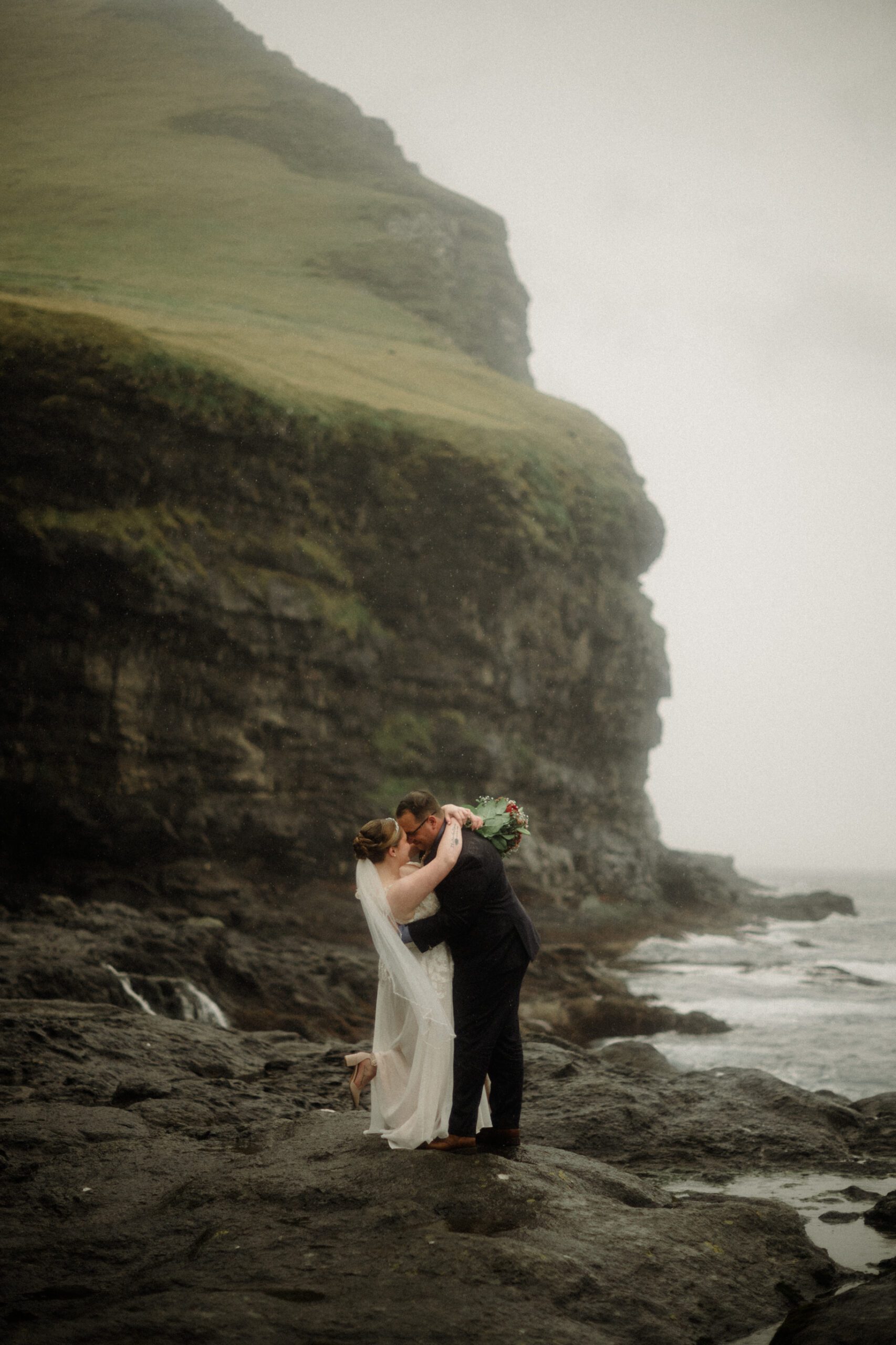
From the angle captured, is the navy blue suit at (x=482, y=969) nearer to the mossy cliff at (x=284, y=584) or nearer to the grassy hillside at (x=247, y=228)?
the mossy cliff at (x=284, y=584)

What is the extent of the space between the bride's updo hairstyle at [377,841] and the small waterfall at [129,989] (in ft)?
32.8

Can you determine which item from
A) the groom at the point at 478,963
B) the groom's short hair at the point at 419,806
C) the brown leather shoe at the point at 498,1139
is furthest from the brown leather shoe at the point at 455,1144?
the groom's short hair at the point at 419,806

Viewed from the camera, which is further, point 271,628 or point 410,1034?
point 271,628

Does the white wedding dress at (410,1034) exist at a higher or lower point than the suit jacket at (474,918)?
lower

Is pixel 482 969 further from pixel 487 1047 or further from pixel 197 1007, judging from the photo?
pixel 197 1007

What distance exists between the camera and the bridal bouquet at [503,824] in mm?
7379

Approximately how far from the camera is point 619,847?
48406 mm

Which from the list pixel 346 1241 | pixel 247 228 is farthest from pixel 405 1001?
pixel 247 228

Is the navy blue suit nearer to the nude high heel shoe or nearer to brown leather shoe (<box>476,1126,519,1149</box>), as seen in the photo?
brown leather shoe (<box>476,1126,519,1149</box>)

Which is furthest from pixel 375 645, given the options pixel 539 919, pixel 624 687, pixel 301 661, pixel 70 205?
pixel 70 205

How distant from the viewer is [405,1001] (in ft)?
22.8

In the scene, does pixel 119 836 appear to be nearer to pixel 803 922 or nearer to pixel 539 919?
pixel 539 919

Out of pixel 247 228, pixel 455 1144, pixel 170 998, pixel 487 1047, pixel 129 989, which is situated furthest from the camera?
pixel 247 228

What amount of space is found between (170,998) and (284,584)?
75.9 ft
